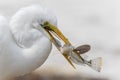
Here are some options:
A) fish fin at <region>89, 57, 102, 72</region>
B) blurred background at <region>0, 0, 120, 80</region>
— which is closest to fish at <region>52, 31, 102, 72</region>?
fish fin at <region>89, 57, 102, 72</region>

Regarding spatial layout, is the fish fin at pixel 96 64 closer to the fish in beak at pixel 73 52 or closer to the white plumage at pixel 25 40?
the fish in beak at pixel 73 52

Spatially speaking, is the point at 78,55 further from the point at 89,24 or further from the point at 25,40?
the point at 89,24

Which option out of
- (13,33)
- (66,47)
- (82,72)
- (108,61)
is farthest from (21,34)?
(108,61)

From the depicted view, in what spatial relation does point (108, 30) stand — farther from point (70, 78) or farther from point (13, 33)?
point (13, 33)

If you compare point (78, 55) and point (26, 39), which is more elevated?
point (26, 39)

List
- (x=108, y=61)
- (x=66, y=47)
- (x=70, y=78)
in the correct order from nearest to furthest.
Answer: (x=66, y=47), (x=70, y=78), (x=108, y=61)

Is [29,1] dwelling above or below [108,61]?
above

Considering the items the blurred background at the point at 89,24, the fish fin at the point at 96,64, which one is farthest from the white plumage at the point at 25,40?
the blurred background at the point at 89,24

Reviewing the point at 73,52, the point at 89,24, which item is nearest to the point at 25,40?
the point at 73,52
